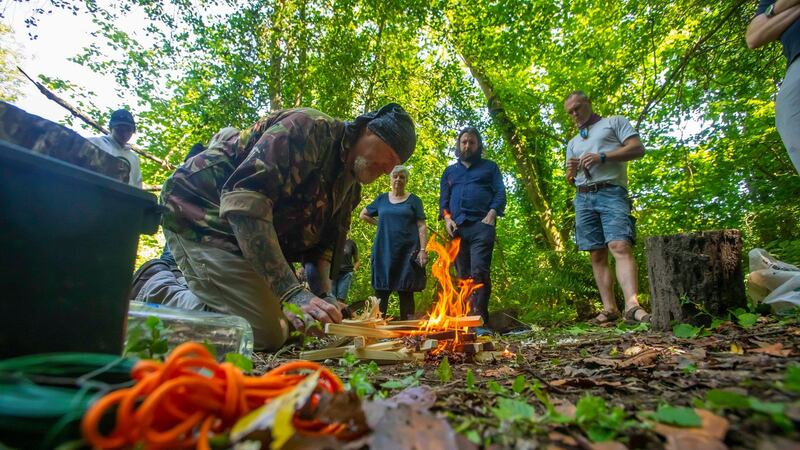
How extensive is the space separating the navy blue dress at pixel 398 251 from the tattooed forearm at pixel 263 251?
3.26 meters

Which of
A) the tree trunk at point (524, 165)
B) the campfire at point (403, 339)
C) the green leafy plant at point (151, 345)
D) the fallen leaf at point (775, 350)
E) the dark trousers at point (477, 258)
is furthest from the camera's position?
the tree trunk at point (524, 165)

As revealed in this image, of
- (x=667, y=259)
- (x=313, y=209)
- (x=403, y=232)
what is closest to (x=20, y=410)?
(x=313, y=209)

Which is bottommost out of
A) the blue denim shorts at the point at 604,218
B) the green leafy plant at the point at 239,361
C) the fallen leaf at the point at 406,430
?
the fallen leaf at the point at 406,430

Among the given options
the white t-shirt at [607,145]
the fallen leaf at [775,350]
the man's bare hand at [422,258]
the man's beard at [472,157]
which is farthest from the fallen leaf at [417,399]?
the man's beard at [472,157]

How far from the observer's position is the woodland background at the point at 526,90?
694 centimetres

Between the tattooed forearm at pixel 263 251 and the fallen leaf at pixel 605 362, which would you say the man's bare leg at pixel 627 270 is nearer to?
the fallen leaf at pixel 605 362

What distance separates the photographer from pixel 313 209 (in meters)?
3.16

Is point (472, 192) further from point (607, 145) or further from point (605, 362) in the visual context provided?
point (605, 362)

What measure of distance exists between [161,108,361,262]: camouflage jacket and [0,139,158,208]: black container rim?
1.16 metres

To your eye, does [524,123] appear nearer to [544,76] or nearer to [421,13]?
[544,76]

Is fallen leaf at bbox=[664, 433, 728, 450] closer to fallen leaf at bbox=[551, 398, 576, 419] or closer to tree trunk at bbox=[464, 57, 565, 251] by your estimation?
fallen leaf at bbox=[551, 398, 576, 419]

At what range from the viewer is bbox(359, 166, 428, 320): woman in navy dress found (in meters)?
5.63

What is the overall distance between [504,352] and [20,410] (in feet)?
9.37

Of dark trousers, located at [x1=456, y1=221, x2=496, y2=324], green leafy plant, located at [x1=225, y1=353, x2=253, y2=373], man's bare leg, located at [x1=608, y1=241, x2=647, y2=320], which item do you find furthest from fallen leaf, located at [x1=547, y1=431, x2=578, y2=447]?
dark trousers, located at [x1=456, y1=221, x2=496, y2=324]
